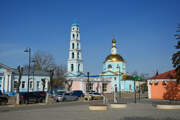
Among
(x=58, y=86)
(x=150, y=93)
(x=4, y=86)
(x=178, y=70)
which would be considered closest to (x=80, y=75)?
(x=58, y=86)

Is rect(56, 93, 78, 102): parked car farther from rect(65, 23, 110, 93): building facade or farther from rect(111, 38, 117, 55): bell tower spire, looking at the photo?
rect(111, 38, 117, 55): bell tower spire

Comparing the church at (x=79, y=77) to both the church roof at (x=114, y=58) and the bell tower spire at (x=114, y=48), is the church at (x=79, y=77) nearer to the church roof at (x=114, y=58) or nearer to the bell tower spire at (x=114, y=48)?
the church roof at (x=114, y=58)

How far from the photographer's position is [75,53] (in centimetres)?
6562

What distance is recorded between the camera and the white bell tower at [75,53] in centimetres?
6512

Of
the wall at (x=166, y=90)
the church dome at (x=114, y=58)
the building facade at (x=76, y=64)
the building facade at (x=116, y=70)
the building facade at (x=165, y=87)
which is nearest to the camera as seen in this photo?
the wall at (x=166, y=90)

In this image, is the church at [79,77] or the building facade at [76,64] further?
the building facade at [76,64]

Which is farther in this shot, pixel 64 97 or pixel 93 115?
pixel 64 97

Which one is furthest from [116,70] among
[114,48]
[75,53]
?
[75,53]

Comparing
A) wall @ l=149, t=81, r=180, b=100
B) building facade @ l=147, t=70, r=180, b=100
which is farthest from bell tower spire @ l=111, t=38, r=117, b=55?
wall @ l=149, t=81, r=180, b=100

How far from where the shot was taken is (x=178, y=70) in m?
24.3

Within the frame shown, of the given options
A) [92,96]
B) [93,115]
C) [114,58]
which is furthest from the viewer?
[114,58]

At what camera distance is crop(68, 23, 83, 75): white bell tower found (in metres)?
65.1

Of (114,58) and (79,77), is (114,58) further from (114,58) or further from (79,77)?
(79,77)

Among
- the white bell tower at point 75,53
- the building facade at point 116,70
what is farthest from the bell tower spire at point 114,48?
the white bell tower at point 75,53
